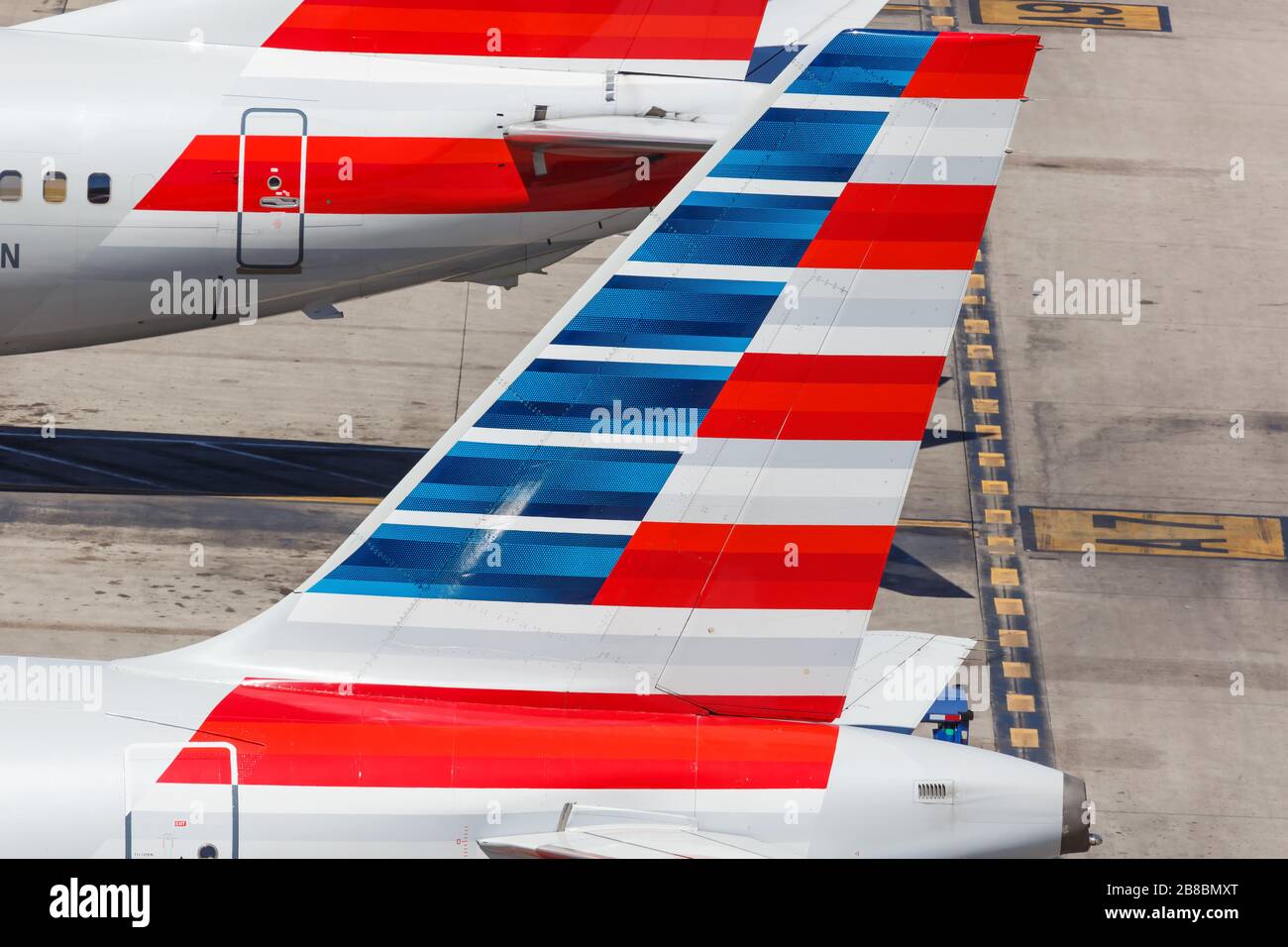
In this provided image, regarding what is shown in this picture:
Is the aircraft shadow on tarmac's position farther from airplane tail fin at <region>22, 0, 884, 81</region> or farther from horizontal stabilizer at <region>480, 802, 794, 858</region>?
horizontal stabilizer at <region>480, 802, 794, 858</region>

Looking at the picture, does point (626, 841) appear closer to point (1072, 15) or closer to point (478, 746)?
point (478, 746)

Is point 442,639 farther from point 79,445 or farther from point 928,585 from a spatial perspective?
point 79,445

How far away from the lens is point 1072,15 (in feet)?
115

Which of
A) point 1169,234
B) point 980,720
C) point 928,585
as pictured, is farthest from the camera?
point 1169,234

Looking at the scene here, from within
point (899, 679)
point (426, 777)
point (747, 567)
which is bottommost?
point (426, 777)

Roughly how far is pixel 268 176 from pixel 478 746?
12.2 metres

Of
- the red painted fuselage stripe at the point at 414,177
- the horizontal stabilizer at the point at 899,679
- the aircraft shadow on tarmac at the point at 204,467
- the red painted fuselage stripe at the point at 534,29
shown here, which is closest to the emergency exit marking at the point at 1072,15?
the red painted fuselage stripe at the point at 534,29

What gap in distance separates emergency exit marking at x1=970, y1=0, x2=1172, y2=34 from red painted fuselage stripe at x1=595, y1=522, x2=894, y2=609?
2592cm

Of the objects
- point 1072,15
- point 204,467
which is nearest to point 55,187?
point 204,467

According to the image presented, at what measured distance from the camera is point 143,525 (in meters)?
22.0

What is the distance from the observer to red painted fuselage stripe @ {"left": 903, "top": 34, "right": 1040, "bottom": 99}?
1057 cm

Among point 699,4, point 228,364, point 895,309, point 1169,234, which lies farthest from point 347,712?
point 1169,234

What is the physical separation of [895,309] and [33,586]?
1351 centimetres

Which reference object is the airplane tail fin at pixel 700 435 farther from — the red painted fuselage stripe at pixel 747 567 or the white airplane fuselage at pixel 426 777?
the white airplane fuselage at pixel 426 777
